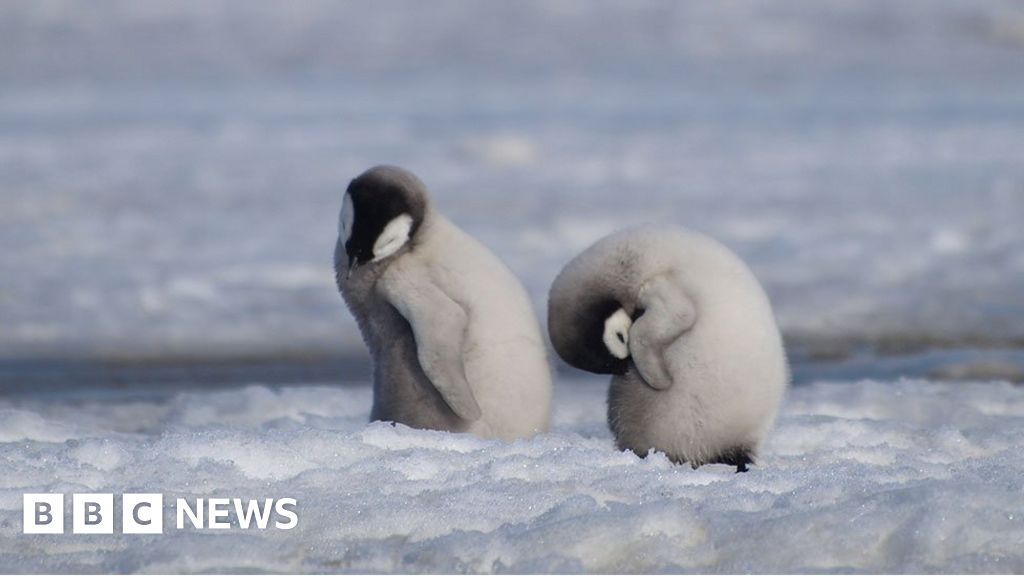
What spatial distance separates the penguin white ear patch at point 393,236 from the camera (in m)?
3.86

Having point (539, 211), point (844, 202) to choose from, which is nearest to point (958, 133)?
point (844, 202)

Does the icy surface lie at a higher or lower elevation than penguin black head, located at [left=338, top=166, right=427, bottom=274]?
lower

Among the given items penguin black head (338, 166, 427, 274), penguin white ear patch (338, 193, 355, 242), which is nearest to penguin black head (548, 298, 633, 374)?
penguin black head (338, 166, 427, 274)

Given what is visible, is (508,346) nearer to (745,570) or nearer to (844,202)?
(745,570)

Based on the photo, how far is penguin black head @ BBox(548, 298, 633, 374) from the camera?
3.79m

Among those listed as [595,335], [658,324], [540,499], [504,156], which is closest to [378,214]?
[595,335]

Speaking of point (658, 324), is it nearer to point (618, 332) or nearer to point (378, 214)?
point (618, 332)

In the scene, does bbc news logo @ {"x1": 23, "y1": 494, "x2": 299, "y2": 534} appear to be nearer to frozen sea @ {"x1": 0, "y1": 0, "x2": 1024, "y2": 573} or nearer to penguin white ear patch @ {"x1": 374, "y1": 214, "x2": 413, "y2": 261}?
frozen sea @ {"x1": 0, "y1": 0, "x2": 1024, "y2": 573}

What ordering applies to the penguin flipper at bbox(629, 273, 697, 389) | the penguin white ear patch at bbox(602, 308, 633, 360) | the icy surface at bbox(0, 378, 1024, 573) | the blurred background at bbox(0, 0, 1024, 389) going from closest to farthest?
1. the icy surface at bbox(0, 378, 1024, 573)
2. the penguin flipper at bbox(629, 273, 697, 389)
3. the penguin white ear patch at bbox(602, 308, 633, 360)
4. the blurred background at bbox(0, 0, 1024, 389)

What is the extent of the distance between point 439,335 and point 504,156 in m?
9.68

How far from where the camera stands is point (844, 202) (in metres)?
11.1

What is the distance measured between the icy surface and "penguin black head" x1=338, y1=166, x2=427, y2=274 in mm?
465

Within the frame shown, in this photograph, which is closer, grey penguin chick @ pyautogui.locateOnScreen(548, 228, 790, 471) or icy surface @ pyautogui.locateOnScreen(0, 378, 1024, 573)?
icy surface @ pyautogui.locateOnScreen(0, 378, 1024, 573)

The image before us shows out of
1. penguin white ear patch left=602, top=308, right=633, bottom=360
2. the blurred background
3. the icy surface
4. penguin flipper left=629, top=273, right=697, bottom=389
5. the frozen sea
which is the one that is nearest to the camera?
the icy surface
